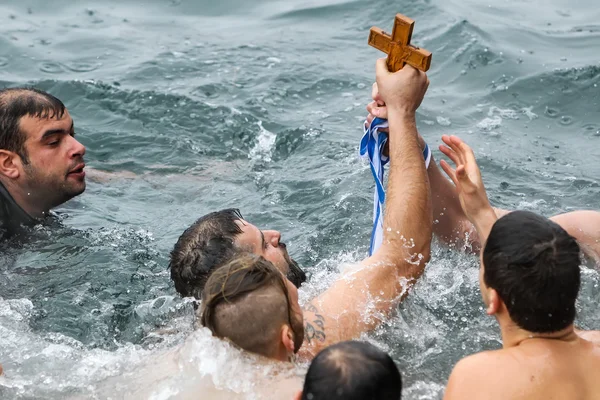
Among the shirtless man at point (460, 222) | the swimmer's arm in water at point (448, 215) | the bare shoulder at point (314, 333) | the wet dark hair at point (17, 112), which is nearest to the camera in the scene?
A: the bare shoulder at point (314, 333)

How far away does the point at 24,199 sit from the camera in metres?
6.13

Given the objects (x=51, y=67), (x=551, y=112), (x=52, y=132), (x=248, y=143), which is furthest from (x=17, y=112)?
(x=551, y=112)

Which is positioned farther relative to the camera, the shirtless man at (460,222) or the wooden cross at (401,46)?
the shirtless man at (460,222)

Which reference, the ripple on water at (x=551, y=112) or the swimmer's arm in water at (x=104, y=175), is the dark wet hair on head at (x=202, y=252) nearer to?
the swimmer's arm in water at (x=104, y=175)

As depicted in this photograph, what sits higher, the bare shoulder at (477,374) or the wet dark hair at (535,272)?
the wet dark hair at (535,272)

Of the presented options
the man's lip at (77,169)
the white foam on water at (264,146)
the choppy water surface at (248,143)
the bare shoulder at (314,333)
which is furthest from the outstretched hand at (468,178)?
the white foam on water at (264,146)

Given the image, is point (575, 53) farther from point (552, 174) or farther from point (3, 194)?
point (3, 194)

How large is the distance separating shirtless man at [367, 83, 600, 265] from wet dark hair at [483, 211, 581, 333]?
171cm

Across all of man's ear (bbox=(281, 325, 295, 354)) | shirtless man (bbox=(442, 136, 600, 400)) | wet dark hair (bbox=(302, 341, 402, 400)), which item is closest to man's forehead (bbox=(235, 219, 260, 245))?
man's ear (bbox=(281, 325, 295, 354))

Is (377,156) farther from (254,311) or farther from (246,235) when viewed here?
(254,311)

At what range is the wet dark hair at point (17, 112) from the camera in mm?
5973

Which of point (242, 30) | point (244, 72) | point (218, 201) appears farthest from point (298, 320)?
point (242, 30)

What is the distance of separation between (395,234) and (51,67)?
656 cm

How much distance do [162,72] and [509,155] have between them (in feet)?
13.2
